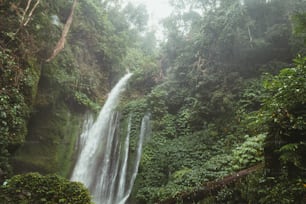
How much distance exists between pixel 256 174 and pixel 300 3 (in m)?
10.6

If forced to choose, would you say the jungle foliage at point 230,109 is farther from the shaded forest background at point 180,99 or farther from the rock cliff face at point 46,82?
the rock cliff face at point 46,82

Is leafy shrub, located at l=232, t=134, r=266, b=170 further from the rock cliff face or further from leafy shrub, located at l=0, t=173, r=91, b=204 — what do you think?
the rock cliff face

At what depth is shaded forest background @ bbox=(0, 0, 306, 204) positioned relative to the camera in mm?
4625

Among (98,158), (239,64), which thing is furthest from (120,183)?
(239,64)

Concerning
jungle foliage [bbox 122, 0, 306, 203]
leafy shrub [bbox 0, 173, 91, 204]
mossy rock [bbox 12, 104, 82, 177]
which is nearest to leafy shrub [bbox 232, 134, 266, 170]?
jungle foliage [bbox 122, 0, 306, 203]

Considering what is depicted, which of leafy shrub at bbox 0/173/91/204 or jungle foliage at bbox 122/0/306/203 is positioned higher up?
jungle foliage at bbox 122/0/306/203

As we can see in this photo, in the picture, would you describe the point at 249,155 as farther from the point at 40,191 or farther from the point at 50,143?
the point at 50,143

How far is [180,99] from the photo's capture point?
1356 centimetres

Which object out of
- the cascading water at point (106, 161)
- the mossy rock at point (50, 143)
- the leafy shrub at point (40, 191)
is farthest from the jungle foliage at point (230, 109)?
the mossy rock at point (50, 143)

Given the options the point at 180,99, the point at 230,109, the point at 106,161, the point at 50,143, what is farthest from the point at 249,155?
the point at 50,143

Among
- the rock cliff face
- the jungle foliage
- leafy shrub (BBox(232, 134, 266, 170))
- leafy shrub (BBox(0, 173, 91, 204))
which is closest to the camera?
the jungle foliage

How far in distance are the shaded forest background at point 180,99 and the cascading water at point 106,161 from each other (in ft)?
1.82

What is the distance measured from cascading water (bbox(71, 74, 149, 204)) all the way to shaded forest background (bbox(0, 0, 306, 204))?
55cm

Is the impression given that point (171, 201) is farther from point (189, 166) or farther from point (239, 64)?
point (239, 64)
